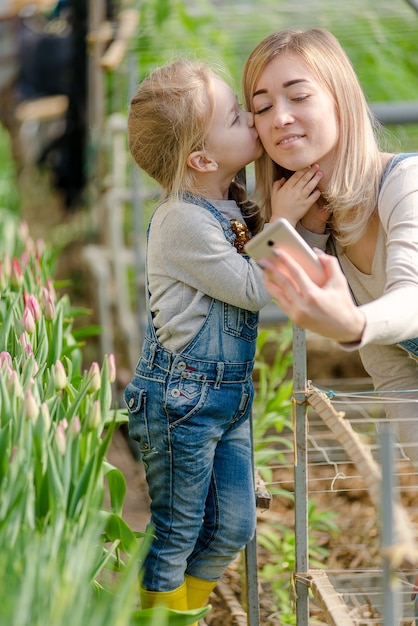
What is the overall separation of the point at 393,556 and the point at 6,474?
23.4 inches

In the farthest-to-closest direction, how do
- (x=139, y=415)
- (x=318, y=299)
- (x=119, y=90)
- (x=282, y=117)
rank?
(x=119, y=90) < (x=139, y=415) < (x=282, y=117) < (x=318, y=299)

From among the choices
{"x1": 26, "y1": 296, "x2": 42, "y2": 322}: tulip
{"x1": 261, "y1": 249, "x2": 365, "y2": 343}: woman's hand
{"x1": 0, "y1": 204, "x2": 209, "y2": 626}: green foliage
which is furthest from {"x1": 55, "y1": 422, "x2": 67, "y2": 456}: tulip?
{"x1": 26, "y1": 296, "x2": 42, "y2": 322}: tulip

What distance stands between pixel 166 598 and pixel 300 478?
14.6 inches

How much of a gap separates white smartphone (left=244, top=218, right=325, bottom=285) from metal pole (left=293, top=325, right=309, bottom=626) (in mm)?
606

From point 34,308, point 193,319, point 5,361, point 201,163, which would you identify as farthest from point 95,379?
point 201,163

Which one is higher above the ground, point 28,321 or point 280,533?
point 28,321

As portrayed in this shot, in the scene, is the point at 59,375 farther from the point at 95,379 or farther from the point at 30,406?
the point at 30,406

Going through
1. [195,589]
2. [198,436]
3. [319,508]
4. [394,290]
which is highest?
[394,290]

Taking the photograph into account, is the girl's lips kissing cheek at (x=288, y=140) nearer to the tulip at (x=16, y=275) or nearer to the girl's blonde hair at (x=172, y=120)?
the girl's blonde hair at (x=172, y=120)

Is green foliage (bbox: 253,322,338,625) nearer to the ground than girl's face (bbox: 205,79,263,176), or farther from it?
nearer to the ground

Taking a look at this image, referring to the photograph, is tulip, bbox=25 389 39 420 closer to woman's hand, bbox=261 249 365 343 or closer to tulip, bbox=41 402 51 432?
tulip, bbox=41 402 51 432

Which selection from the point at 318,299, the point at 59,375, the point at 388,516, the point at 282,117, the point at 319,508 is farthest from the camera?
the point at 319,508

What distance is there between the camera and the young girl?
204cm

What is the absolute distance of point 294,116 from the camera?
2035mm
